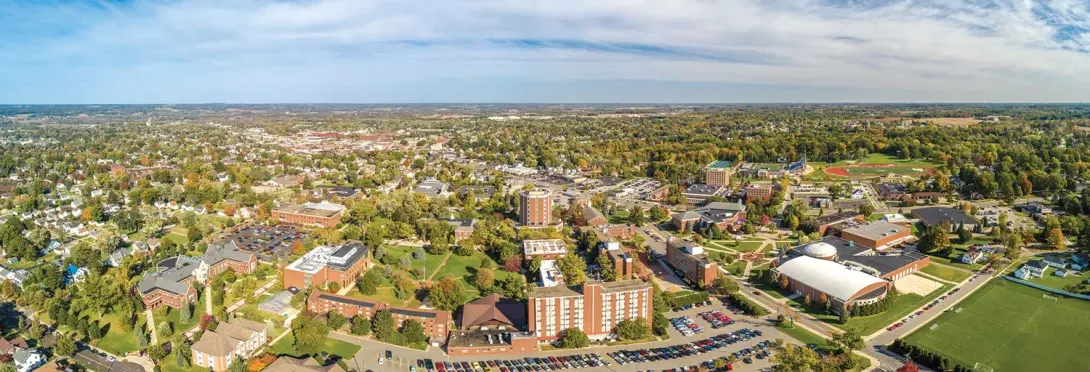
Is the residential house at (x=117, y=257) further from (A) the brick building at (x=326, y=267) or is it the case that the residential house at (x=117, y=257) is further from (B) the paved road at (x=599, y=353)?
(B) the paved road at (x=599, y=353)

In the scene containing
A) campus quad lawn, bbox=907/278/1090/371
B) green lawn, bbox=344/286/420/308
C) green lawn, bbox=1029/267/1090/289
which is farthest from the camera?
green lawn, bbox=1029/267/1090/289

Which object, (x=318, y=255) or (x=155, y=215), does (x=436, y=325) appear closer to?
(x=318, y=255)

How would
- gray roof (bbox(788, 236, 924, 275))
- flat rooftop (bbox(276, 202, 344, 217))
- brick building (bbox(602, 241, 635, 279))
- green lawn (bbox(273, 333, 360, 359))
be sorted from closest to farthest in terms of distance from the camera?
green lawn (bbox(273, 333, 360, 359)) → gray roof (bbox(788, 236, 924, 275)) → brick building (bbox(602, 241, 635, 279)) → flat rooftop (bbox(276, 202, 344, 217))

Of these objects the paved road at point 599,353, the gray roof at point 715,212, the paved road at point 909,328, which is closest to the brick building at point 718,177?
the gray roof at point 715,212

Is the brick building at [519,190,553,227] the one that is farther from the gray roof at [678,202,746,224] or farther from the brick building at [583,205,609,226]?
the gray roof at [678,202,746,224]

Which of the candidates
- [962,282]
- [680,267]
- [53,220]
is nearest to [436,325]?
[680,267]

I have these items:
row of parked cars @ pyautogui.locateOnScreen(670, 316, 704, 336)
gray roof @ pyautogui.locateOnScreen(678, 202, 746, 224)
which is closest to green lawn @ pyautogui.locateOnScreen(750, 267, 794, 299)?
row of parked cars @ pyautogui.locateOnScreen(670, 316, 704, 336)

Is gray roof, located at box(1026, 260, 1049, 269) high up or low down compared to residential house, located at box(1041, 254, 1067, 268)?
down
